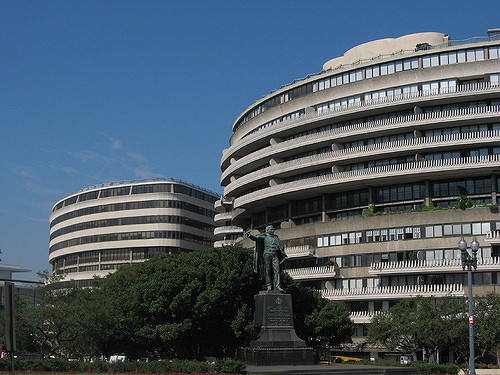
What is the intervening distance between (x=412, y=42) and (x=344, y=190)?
1885cm

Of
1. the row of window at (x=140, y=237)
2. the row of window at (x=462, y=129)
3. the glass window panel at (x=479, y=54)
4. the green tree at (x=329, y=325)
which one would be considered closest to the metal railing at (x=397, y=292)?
the green tree at (x=329, y=325)

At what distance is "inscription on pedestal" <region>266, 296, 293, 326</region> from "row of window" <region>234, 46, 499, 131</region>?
43318 millimetres

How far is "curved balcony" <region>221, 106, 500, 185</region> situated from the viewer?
216ft

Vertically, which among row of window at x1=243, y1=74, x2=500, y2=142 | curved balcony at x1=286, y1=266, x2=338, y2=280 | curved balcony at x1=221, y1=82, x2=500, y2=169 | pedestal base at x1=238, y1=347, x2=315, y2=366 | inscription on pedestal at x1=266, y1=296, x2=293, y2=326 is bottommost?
pedestal base at x1=238, y1=347, x2=315, y2=366

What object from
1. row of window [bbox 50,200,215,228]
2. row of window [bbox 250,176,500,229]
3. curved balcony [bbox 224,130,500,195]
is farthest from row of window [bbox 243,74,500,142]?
row of window [bbox 50,200,215,228]

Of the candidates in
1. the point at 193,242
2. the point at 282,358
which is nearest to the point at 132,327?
the point at 282,358

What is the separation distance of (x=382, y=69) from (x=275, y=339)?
45.8 m

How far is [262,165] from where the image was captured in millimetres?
83938

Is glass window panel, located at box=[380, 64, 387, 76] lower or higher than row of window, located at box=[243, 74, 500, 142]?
higher

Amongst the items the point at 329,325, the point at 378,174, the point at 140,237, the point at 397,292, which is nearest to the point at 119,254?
the point at 140,237

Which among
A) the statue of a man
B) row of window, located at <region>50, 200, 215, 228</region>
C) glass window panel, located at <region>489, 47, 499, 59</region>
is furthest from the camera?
row of window, located at <region>50, 200, 215, 228</region>

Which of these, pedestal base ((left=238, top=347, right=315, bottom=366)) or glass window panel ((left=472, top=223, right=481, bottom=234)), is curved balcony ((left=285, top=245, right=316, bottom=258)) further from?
pedestal base ((left=238, top=347, right=315, bottom=366))

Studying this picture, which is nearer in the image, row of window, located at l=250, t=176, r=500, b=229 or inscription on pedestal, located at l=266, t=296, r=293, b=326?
inscription on pedestal, located at l=266, t=296, r=293, b=326

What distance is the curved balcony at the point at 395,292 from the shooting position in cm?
6025
